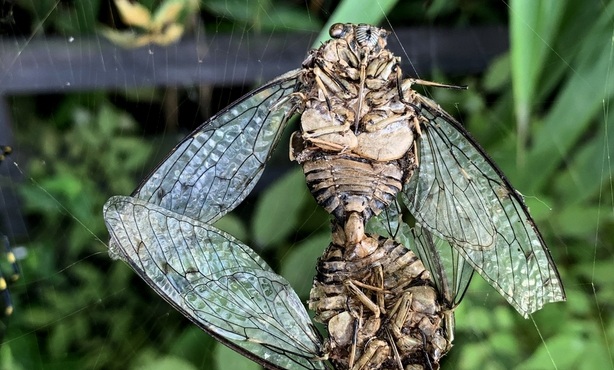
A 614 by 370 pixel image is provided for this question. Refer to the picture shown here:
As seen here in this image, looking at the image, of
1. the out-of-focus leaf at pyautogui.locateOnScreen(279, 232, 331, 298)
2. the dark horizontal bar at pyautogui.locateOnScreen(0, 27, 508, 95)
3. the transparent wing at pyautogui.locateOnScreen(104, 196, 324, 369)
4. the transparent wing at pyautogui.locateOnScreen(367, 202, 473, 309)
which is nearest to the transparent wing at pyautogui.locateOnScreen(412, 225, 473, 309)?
the transparent wing at pyautogui.locateOnScreen(367, 202, 473, 309)

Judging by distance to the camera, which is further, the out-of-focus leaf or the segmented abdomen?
the out-of-focus leaf

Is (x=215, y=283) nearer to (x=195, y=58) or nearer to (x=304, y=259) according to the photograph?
(x=304, y=259)

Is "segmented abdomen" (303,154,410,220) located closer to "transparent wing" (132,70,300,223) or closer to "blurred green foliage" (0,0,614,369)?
"transparent wing" (132,70,300,223)

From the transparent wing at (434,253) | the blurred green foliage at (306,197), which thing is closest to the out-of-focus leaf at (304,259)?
the blurred green foliage at (306,197)

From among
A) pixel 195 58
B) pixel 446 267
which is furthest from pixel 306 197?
pixel 446 267

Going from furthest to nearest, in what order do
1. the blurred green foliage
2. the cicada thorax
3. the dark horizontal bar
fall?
the dark horizontal bar < the blurred green foliage < the cicada thorax

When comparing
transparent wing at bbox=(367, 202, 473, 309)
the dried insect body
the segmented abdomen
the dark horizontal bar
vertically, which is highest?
the dark horizontal bar
